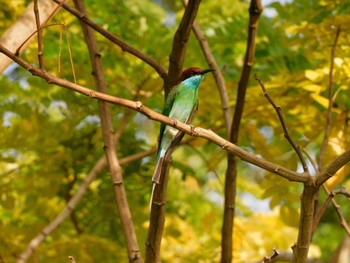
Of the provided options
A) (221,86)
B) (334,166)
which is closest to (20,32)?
(221,86)

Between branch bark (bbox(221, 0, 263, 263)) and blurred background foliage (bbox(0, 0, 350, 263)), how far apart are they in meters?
0.24

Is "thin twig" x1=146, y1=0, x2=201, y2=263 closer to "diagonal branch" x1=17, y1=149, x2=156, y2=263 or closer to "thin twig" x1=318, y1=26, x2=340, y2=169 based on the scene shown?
"thin twig" x1=318, y1=26, x2=340, y2=169

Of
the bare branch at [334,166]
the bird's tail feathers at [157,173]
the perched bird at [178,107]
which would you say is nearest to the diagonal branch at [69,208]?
the perched bird at [178,107]

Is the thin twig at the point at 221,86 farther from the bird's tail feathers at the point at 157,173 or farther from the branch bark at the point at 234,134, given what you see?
the bird's tail feathers at the point at 157,173

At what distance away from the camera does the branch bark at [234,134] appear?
225 cm

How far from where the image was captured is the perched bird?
2.18 meters

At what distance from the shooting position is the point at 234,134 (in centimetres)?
233

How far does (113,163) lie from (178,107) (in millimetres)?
294

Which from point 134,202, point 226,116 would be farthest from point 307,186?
point 134,202

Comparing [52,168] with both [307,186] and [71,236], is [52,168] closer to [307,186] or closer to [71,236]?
[71,236]

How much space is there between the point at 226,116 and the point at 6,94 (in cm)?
105

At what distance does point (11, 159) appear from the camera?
279cm

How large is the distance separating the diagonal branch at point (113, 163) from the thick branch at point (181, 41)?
341 millimetres

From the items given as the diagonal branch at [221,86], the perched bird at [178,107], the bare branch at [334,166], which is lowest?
the bare branch at [334,166]
